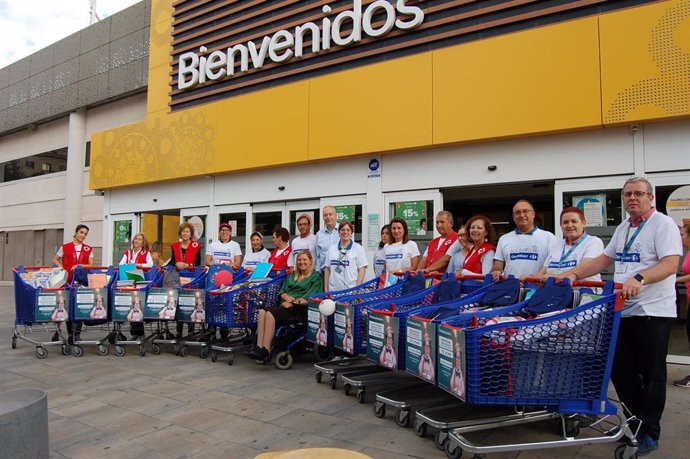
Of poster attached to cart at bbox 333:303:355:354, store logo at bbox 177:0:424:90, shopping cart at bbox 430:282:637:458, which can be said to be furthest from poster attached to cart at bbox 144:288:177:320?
store logo at bbox 177:0:424:90

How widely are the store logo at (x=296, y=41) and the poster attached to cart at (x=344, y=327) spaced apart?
5.76 m

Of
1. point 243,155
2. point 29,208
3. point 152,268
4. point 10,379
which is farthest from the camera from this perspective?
point 29,208

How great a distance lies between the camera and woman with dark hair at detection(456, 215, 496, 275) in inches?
195

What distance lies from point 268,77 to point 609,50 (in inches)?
259

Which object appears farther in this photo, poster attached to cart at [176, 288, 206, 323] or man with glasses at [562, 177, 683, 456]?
poster attached to cart at [176, 288, 206, 323]

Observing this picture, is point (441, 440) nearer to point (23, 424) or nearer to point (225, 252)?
point (23, 424)

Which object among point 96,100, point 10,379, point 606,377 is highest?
point 96,100

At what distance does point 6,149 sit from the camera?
869 inches

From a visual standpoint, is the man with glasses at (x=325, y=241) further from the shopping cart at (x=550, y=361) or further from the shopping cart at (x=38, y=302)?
the shopping cart at (x=550, y=361)

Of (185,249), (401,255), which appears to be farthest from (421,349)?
(185,249)

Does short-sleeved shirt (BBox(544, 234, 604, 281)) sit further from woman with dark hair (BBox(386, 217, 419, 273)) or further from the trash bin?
the trash bin

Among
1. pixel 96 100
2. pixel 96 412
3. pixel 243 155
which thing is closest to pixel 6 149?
pixel 96 100

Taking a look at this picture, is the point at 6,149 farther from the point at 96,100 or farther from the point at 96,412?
the point at 96,412

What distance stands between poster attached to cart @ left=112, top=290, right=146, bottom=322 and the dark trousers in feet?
18.7
